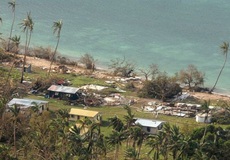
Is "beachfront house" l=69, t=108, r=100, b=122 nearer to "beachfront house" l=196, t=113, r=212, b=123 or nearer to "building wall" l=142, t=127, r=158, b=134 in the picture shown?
"building wall" l=142, t=127, r=158, b=134

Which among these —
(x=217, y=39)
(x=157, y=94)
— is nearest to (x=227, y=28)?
(x=217, y=39)

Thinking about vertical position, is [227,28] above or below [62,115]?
above

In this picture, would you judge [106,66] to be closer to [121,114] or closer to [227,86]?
[227,86]

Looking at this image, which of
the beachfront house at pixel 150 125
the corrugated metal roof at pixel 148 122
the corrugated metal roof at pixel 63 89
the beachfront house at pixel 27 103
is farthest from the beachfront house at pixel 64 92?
the beachfront house at pixel 150 125

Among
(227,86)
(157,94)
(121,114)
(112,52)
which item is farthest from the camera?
(112,52)

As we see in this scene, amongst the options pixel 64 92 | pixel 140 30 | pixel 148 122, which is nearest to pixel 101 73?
pixel 64 92

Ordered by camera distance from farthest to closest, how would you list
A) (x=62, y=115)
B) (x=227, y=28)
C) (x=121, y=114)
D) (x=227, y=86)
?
(x=227, y=28), (x=227, y=86), (x=121, y=114), (x=62, y=115)

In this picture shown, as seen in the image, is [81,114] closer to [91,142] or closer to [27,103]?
[27,103]
